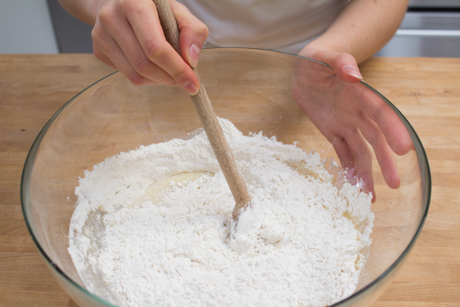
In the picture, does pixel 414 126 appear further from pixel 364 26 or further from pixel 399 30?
pixel 399 30

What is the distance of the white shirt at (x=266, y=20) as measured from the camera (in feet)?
3.40

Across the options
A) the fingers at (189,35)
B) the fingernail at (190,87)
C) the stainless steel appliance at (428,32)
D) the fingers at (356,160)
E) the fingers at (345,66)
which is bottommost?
the stainless steel appliance at (428,32)

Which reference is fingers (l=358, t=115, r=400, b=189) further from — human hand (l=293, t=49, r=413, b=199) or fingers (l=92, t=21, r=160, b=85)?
fingers (l=92, t=21, r=160, b=85)

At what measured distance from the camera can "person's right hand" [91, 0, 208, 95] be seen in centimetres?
55

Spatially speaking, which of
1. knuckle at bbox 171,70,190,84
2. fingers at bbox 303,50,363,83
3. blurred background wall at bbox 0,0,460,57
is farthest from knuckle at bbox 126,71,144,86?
blurred background wall at bbox 0,0,460,57

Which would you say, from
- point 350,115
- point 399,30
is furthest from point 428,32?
point 350,115

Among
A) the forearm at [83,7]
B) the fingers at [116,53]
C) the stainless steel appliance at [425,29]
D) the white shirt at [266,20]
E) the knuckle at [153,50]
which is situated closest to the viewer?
the knuckle at [153,50]

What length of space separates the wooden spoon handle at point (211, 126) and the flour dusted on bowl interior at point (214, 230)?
4 cm

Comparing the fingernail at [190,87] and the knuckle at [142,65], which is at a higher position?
the knuckle at [142,65]

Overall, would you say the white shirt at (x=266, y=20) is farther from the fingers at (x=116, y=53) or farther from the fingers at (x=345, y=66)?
the fingers at (x=116, y=53)

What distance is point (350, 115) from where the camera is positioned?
29.5 inches

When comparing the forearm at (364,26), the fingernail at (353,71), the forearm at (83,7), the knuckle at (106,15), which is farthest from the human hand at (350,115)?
the forearm at (83,7)

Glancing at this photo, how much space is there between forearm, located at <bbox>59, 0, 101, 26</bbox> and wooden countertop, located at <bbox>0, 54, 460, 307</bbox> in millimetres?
151

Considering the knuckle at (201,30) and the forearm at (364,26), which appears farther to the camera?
the forearm at (364,26)
